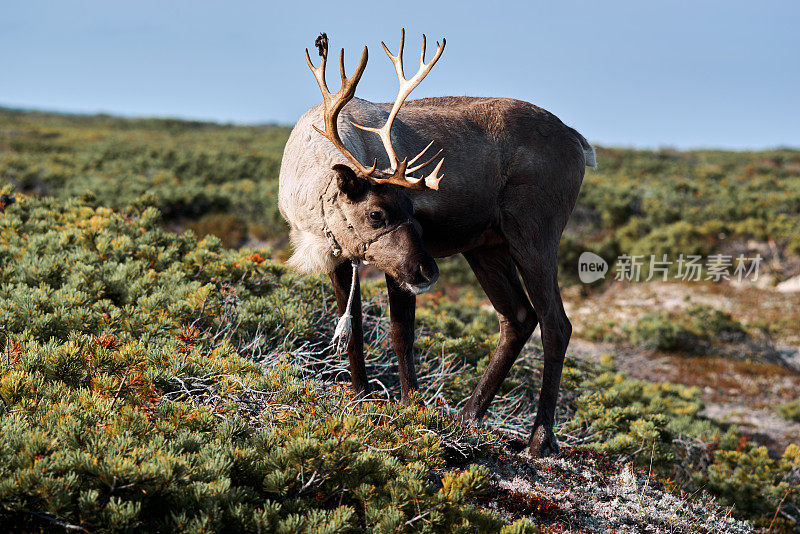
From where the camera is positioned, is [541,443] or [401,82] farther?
[541,443]

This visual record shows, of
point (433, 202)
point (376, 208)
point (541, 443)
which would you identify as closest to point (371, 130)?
point (376, 208)

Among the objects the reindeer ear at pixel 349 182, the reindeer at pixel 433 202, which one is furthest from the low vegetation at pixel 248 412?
the reindeer ear at pixel 349 182

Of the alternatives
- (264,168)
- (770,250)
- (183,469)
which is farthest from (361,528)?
(264,168)

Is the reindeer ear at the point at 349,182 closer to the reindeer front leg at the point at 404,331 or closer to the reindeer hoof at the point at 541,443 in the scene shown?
the reindeer front leg at the point at 404,331

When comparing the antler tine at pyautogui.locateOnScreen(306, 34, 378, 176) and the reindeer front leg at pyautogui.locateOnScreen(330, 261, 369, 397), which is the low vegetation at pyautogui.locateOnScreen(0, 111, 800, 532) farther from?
the antler tine at pyautogui.locateOnScreen(306, 34, 378, 176)

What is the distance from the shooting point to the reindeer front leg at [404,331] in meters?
3.69

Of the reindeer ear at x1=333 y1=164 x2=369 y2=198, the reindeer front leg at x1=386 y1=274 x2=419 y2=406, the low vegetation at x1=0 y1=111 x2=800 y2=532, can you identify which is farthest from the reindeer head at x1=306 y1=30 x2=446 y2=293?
the low vegetation at x1=0 y1=111 x2=800 y2=532

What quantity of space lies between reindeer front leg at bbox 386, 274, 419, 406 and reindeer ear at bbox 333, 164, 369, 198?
73 cm

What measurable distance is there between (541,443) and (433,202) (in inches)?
70.7

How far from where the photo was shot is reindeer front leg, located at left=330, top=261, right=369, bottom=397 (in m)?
3.51

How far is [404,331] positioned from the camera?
12.5 feet

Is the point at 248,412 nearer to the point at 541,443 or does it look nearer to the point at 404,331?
the point at 404,331

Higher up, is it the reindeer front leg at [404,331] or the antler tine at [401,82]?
the antler tine at [401,82]

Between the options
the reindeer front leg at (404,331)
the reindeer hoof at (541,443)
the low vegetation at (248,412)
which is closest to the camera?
the low vegetation at (248,412)
